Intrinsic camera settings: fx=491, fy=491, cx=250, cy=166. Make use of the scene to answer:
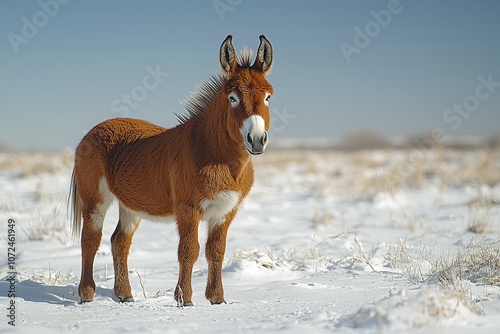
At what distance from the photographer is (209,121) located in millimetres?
4250

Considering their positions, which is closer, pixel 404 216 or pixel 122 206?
pixel 122 206

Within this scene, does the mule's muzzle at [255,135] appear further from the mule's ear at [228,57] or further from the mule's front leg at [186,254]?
the mule's front leg at [186,254]

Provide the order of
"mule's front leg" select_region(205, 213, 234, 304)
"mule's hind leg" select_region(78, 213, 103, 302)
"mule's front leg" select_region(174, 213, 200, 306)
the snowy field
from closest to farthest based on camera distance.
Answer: the snowy field, "mule's front leg" select_region(174, 213, 200, 306), "mule's front leg" select_region(205, 213, 234, 304), "mule's hind leg" select_region(78, 213, 103, 302)

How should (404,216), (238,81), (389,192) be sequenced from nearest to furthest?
(238,81), (404,216), (389,192)

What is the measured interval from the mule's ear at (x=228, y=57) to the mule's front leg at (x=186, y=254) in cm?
128

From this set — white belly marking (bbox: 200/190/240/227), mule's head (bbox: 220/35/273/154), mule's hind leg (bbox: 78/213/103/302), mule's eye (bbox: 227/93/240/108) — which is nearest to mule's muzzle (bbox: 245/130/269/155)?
mule's head (bbox: 220/35/273/154)

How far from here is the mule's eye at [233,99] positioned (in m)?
3.83

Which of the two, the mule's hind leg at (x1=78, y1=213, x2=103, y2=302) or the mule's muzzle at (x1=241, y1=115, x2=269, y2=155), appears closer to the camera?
the mule's muzzle at (x1=241, y1=115, x2=269, y2=155)

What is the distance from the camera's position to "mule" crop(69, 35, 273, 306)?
394 cm

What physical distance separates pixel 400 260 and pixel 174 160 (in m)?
2.75

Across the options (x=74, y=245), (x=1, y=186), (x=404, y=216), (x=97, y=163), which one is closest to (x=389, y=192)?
(x=404, y=216)

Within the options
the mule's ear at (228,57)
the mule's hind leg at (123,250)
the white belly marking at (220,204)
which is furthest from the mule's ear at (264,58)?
the mule's hind leg at (123,250)

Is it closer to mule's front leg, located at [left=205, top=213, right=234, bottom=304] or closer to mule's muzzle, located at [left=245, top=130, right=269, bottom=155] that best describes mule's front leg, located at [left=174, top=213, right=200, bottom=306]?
mule's front leg, located at [left=205, top=213, right=234, bottom=304]

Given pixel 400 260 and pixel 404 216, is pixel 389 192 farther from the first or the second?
pixel 400 260
